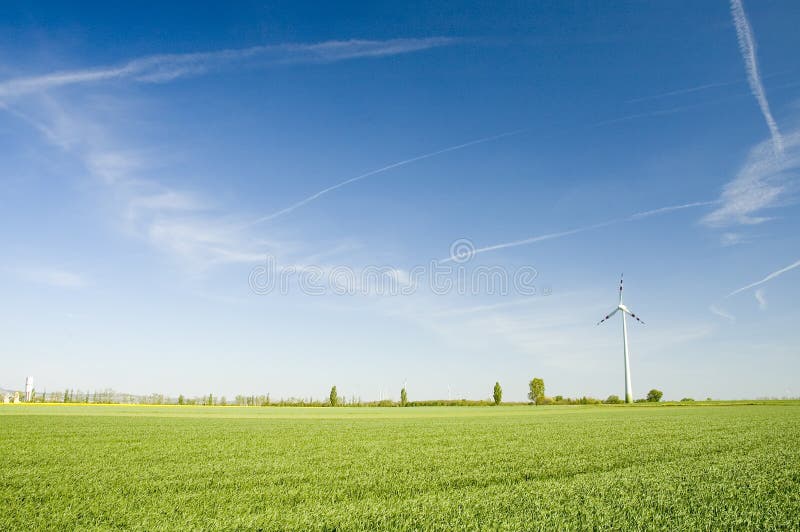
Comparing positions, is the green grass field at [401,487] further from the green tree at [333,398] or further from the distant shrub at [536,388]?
the distant shrub at [536,388]

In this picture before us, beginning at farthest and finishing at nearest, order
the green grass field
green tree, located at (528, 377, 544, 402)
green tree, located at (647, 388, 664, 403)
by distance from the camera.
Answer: green tree, located at (528, 377, 544, 402) < green tree, located at (647, 388, 664, 403) < the green grass field

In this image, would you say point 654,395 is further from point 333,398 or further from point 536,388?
point 333,398

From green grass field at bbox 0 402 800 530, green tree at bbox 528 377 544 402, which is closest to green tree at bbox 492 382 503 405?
green tree at bbox 528 377 544 402

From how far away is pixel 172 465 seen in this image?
779cm

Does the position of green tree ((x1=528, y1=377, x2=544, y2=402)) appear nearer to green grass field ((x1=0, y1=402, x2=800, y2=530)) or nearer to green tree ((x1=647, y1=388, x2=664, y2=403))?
green tree ((x1=647, y1=388, x2=664, y2=403))

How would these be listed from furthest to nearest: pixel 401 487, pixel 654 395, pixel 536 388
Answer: pixel 536 388 < pixel 654 395 < pixel 401 487

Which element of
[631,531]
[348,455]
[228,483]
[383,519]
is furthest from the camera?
[348,455]

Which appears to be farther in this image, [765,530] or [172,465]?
[172,465]

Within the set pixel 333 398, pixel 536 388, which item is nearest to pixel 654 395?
pixel 536 388

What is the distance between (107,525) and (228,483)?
2046mm

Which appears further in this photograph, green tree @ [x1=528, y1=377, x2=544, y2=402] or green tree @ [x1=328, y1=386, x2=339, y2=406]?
green tree @ [x1=528, y1=377, x2=544, y2=402]

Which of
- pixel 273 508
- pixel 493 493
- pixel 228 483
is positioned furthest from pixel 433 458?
pixel 273 508

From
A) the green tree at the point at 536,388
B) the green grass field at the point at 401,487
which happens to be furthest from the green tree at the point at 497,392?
the green grass field at the point at 401,487

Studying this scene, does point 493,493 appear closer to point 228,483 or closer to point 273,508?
point 273,508
